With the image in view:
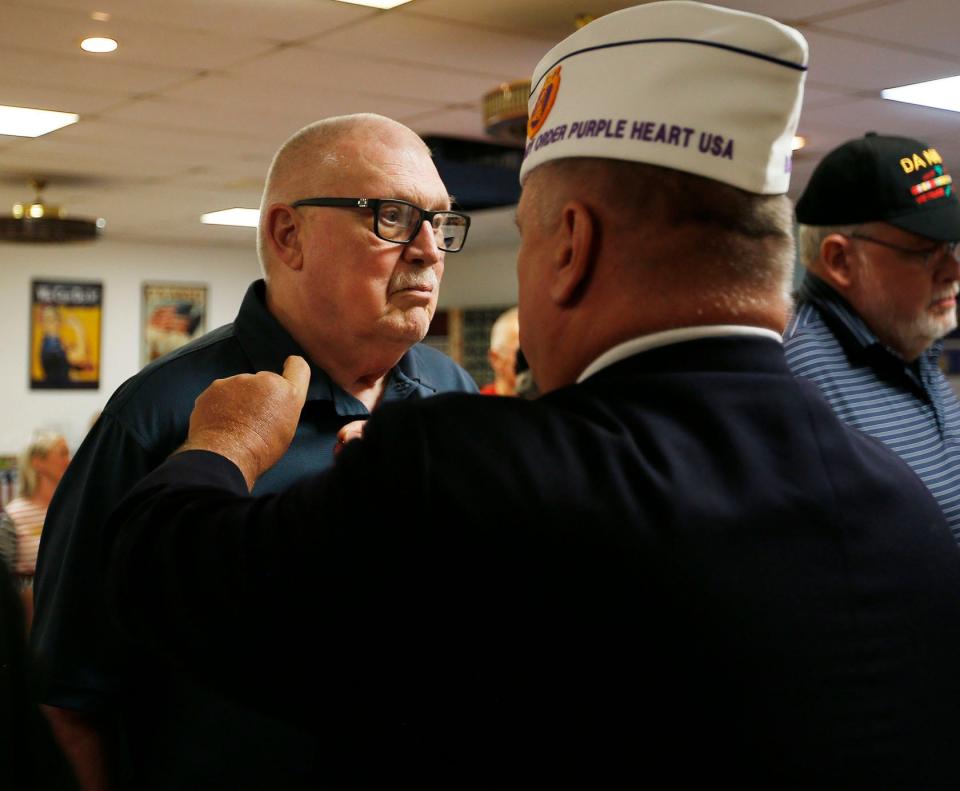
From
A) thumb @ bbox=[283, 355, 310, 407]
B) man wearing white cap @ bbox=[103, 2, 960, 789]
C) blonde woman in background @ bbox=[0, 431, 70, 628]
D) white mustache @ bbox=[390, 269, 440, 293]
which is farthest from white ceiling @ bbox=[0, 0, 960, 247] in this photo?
man wearing white cap @ bbox=[103, 2, 960, 789]

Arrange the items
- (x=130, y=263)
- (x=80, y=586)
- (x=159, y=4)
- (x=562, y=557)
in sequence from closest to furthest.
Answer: (x=562, y=557)
(x=80, y=586)
(x=159, y=4)
(x=130, y=263)

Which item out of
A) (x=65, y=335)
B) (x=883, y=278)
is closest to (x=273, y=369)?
(x=883, y=278)

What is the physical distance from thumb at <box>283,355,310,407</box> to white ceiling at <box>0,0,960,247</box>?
3.32m

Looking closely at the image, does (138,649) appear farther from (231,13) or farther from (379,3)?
(231,13)

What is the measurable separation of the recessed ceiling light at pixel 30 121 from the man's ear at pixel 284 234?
198 inches

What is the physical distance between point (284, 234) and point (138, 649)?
2.06 ft

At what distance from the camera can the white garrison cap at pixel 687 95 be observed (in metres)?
0.95

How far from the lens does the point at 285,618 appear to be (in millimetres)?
883

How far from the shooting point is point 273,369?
1.56 m

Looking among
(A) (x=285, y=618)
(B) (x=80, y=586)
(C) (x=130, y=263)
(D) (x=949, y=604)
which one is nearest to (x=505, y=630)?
(A) (x=285, y=618)

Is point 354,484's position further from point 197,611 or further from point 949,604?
point 949,604

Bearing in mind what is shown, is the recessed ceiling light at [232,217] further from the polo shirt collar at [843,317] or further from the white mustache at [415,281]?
the white mustache at [415,281]

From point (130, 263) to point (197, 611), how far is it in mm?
11512

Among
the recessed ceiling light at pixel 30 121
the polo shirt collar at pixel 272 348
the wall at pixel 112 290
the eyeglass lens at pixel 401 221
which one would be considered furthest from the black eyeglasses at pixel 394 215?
the wall at pixel 112 290
